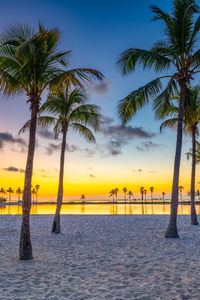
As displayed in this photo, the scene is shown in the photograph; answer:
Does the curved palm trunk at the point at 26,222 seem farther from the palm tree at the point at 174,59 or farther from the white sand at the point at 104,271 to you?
the palm tree at the point at 174,59

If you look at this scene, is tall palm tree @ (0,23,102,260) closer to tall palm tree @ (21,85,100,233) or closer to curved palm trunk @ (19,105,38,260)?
curved palm trunk @ (19,105,38,260)

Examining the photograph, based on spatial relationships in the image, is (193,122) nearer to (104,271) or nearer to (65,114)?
(65,114)

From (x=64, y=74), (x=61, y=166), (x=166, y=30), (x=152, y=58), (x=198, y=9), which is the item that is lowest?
(x=61, y=166)

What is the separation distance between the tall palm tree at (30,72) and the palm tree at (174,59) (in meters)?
4.11

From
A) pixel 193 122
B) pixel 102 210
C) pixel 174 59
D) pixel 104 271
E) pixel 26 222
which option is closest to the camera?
pixel 104 271

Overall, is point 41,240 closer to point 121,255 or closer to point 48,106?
point 121,255

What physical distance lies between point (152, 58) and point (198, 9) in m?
2.86

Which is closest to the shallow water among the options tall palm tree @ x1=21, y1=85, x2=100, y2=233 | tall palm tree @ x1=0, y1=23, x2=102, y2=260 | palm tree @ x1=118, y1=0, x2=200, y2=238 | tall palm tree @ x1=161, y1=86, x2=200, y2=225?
tall palm tree @ x1=161, y1=86, x2=200, y2=225

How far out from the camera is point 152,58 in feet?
36.0

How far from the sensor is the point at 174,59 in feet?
37.1

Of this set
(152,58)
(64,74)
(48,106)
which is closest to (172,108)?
(152,58)

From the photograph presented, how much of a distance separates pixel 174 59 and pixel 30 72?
23.0 feet

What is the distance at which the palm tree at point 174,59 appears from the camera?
1055 cm

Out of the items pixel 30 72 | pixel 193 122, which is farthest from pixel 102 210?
pixel 30 72
